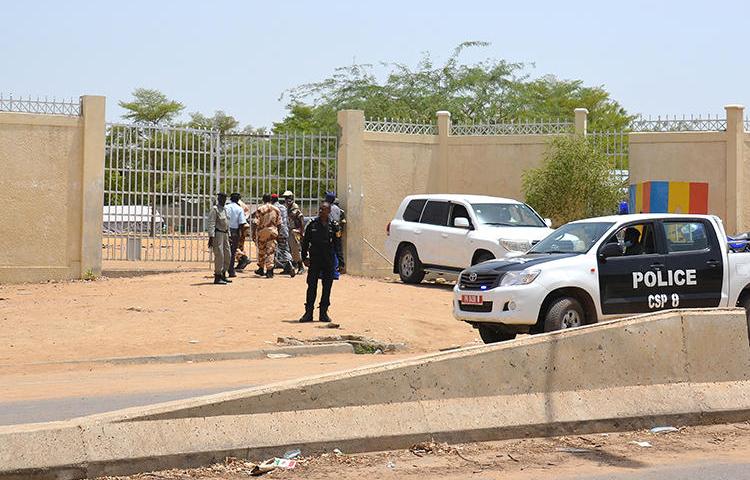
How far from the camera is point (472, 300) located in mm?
13758

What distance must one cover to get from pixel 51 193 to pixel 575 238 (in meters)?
11.6

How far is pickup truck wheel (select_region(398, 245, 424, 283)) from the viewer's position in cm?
2274

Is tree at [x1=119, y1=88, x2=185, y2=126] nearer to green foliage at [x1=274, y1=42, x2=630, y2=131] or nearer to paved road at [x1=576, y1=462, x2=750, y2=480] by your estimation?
green foliage at [x1=274, y1=42, x2=630, y2=131]

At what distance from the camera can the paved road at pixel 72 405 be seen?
9508 millimetres

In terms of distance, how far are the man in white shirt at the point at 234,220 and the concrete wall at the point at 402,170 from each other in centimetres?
318

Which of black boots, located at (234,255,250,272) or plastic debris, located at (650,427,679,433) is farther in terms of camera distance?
black boots, located at (234,255,250,272)

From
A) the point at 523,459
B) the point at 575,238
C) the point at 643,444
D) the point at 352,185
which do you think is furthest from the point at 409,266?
the point at 523,459

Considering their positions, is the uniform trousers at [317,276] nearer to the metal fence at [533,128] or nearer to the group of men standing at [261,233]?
the group of men standing at [261,233]

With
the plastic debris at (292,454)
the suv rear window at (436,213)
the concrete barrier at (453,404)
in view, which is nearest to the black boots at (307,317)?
the suv rear window at (436,213)

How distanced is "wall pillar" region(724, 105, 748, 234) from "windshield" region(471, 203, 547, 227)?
5.00m

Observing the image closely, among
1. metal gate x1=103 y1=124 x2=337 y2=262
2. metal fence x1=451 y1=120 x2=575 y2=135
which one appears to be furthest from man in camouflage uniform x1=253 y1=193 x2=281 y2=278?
metal fence x1=451 y1=120 x2=575 y2=135

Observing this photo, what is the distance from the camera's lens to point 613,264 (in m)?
13.7

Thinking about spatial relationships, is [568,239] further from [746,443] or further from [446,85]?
[446,85]

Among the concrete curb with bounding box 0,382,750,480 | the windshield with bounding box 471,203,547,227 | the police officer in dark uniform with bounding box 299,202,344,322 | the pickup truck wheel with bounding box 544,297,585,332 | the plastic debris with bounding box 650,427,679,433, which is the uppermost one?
the windshield with bounding box 471,203,547,227
